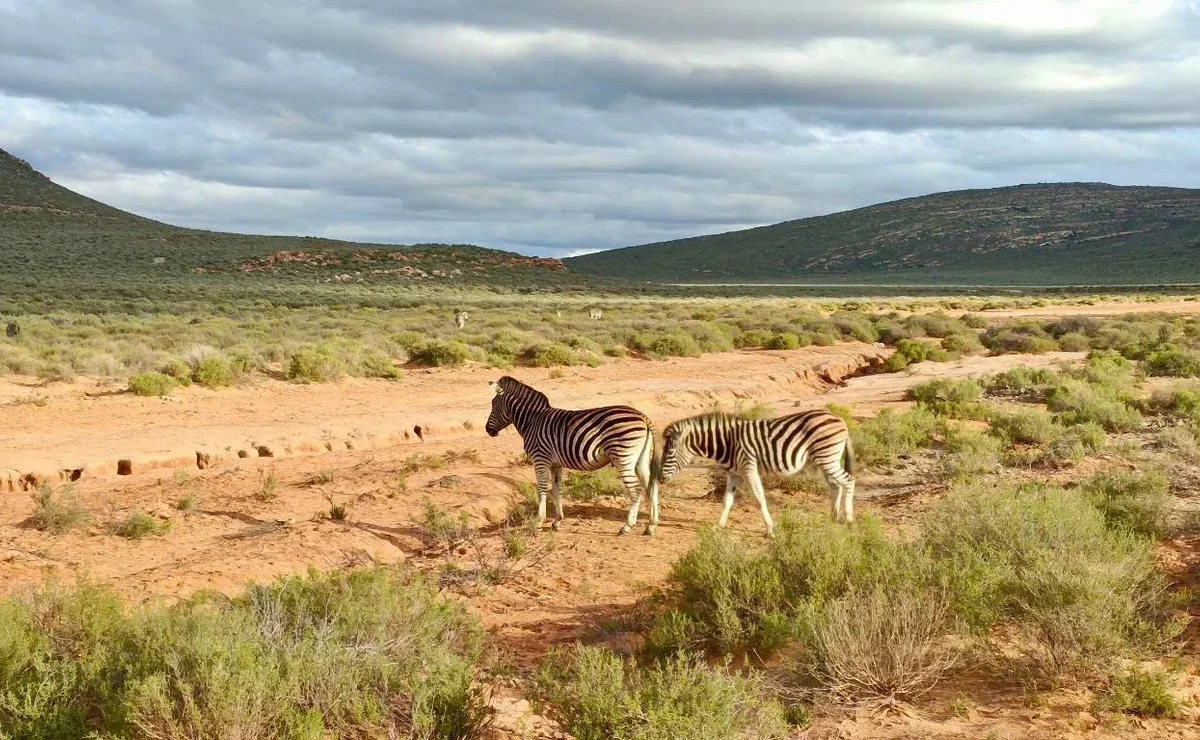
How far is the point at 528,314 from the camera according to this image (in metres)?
43.5

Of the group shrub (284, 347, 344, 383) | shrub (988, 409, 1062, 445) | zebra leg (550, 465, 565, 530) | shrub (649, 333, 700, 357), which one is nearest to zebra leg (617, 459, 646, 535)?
zebra leg (550, 465, 565, 530)

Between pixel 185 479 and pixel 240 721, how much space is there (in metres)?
9.38

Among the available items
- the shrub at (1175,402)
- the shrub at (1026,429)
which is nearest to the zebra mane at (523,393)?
the shrub at (1026,429)

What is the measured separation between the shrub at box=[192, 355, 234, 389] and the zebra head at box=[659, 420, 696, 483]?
13428mm

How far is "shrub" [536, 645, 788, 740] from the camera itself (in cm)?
521

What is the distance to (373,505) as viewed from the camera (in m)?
12.3

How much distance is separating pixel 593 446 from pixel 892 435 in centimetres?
617

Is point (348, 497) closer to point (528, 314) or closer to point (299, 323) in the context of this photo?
point (299, 323)

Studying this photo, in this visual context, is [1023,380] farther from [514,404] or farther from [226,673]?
[226,673]

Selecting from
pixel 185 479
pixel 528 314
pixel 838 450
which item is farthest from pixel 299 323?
pixel 838 450

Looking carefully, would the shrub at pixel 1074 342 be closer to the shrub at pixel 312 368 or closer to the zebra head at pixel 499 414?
the shrub at pixel 312 368

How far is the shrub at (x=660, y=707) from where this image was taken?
205 inches

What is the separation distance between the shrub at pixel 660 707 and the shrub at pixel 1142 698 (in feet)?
6.55

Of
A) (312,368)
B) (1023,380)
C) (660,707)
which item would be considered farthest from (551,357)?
(660,707)
